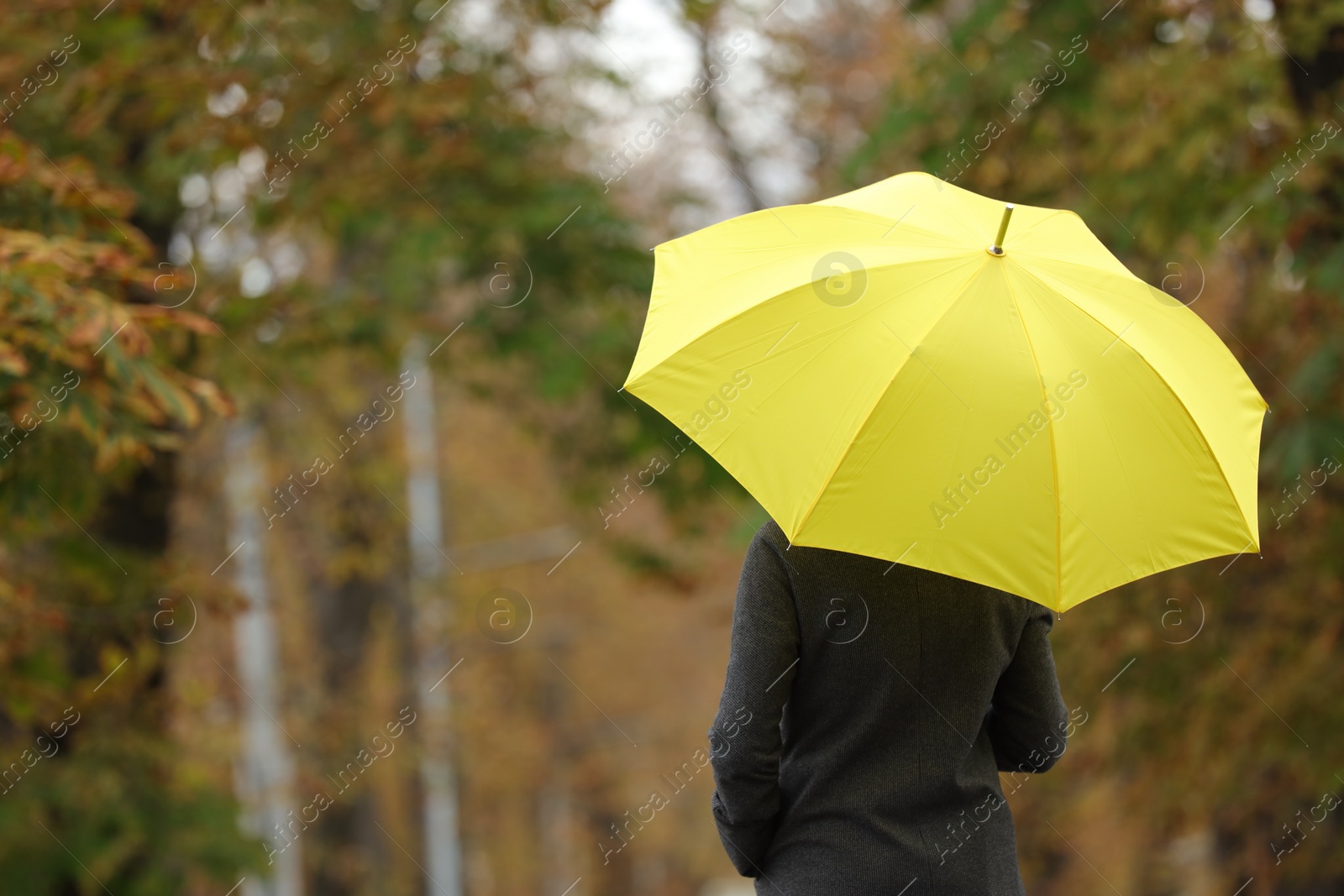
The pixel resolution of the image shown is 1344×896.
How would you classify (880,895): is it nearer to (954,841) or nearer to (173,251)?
(954,841)

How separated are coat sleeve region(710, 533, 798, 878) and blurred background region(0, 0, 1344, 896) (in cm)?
207

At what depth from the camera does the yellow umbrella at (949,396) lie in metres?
2.21

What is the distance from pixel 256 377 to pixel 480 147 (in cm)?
228

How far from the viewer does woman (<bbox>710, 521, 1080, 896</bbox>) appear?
2150mm

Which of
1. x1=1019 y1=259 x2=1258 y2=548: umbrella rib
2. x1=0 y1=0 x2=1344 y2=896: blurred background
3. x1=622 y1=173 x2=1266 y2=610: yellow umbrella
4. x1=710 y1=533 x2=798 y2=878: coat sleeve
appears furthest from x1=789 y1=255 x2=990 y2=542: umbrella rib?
x1=0 y1=0 x2=1344 y2=896: blurred background

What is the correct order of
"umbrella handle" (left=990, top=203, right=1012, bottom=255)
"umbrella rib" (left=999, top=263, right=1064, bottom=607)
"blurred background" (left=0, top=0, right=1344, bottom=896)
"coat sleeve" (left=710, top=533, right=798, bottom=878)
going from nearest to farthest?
"coat sleeve" (left=710, top=533, right=798, bottom=878) → "umbrella rib" (left=999, top=263, right=1064, bottom=607) → "umbrella handle" (left=990, top=203, right=1012, bottom=255) → "blurred background" (left=0, top=0, right=1344, bottom=896)

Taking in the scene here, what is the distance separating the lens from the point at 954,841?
2.19 metres

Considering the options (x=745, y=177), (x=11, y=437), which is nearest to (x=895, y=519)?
(x=11, y=437)

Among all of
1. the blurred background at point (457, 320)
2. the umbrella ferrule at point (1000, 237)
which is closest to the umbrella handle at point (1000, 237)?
the umbrella ferrule at point (1000, 237)

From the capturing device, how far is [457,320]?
9.16m

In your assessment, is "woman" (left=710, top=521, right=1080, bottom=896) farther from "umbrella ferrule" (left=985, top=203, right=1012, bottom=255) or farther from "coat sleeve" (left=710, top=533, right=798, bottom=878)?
"umbrella ferrule" (left=985, top=203, right=1012, bottom=255)

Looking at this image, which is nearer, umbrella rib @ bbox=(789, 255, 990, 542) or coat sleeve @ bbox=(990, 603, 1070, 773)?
→ umbrella rib @ bbox=(789, 255, 990, 542)

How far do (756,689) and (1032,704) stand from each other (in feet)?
1.86

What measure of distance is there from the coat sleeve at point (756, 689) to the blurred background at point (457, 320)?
2068 mm
